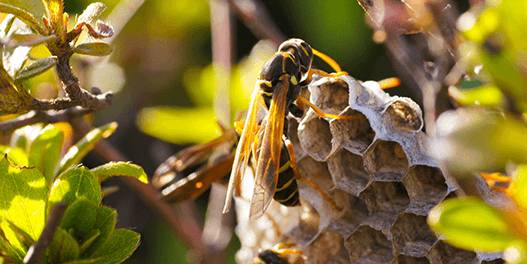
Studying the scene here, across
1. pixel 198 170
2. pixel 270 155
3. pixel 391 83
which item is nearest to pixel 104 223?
pixel 270 155

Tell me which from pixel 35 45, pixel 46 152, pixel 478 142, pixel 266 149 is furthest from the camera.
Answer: pixel 266 149

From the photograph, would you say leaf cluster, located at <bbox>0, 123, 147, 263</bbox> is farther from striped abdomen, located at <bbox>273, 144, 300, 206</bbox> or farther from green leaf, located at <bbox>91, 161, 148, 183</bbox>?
striped abdomen, located at <bbox>273, 144, 300, 206</bbox>

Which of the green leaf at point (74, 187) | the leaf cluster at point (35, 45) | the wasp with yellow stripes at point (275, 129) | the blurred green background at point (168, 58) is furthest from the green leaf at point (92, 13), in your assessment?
the blurred green background at point (168, 58)

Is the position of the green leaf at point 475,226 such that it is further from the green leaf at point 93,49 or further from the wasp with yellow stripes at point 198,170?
the wasp with yellow stripes at point 198,170

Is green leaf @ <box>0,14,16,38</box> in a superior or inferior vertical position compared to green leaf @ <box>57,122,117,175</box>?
superior

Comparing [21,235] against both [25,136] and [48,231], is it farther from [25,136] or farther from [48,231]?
[25,136]

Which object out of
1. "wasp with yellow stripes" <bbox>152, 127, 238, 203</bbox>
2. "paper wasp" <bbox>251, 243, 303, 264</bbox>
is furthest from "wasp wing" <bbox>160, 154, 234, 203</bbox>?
"paper wasp" <bbox>251, 243, 303, 264</bbox>
